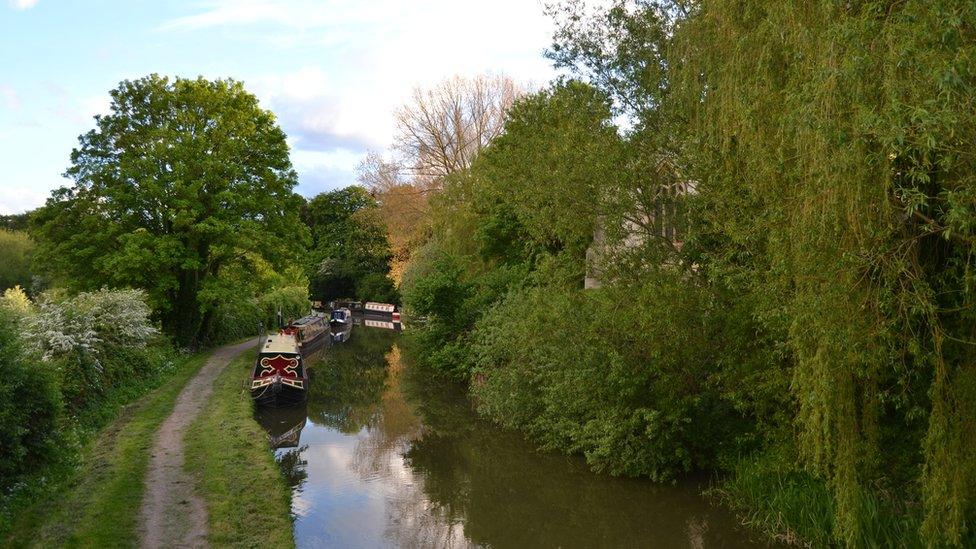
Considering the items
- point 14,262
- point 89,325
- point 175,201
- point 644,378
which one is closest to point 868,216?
point 644,378

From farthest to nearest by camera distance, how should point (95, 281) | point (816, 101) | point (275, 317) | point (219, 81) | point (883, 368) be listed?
1. point (275, 317)
2. point (219, 81)
3. point (95, 281)
4. point (883, 368)
5. point (816, 101)

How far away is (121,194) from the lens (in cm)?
2616

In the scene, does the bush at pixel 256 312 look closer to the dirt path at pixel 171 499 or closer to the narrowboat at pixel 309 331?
the narrowboat at pixel 309 331

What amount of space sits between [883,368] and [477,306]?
17.0m

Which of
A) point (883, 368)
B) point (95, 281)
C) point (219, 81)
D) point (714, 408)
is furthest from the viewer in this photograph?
point (219, 81)

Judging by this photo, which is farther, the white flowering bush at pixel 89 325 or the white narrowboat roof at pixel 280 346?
the white narrowboat roof at pixel 280 346

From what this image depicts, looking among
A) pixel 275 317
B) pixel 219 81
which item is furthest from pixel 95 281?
pixel 275 317

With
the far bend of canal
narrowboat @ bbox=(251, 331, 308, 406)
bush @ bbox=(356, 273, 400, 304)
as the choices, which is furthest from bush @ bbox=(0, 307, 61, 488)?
bush @ bbox=(356, 273, 400, 304)

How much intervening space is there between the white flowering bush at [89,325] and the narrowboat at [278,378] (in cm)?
337

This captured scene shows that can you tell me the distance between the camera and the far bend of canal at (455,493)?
1177 centimetres

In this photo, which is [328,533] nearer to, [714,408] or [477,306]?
[714,408]

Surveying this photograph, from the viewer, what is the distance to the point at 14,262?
50.2m

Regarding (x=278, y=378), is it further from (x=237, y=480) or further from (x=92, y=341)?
(x=237, y=480)

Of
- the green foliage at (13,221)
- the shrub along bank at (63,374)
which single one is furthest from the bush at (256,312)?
the green foliage at (13,221)
